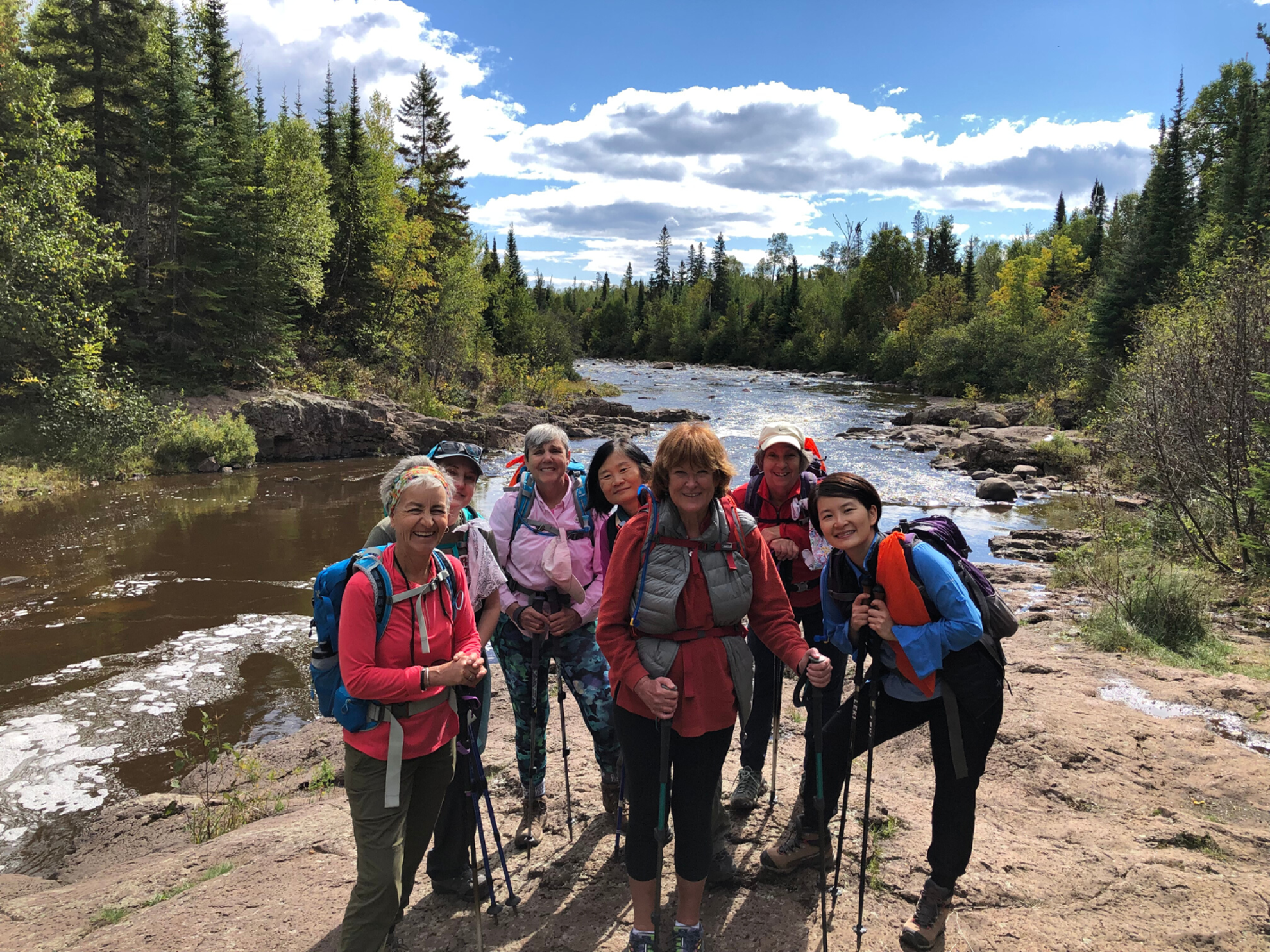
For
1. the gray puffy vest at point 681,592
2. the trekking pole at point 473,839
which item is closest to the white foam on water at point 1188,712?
the gray puffy vest at point 681,592

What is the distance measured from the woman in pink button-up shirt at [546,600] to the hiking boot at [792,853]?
965 millimetres

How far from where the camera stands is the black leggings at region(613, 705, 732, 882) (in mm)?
2660

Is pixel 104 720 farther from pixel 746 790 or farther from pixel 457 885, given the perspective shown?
pixel 746 790

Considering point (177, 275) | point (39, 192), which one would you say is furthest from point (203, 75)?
point (39, 192)

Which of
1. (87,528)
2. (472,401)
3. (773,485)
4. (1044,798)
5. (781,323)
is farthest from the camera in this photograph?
(781,323)

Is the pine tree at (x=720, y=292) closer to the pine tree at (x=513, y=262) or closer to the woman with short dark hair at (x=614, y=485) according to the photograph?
the pine tree at (x=513, y=262)

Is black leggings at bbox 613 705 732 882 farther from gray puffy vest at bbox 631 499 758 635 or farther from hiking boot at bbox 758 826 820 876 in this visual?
hiking boot at bbox 758 826 820 876

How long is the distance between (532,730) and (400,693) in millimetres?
1482

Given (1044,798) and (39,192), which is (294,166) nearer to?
(39,192)

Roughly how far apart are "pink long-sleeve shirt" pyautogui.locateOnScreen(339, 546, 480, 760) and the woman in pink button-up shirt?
33.7 inches

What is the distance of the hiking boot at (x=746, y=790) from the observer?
13.1 ft

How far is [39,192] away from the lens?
16.0m

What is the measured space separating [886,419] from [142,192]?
30.7 m

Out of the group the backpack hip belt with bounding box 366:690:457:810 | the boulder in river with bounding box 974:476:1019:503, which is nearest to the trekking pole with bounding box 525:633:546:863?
the backpack hip belt with bounding box 366:690:457:810
